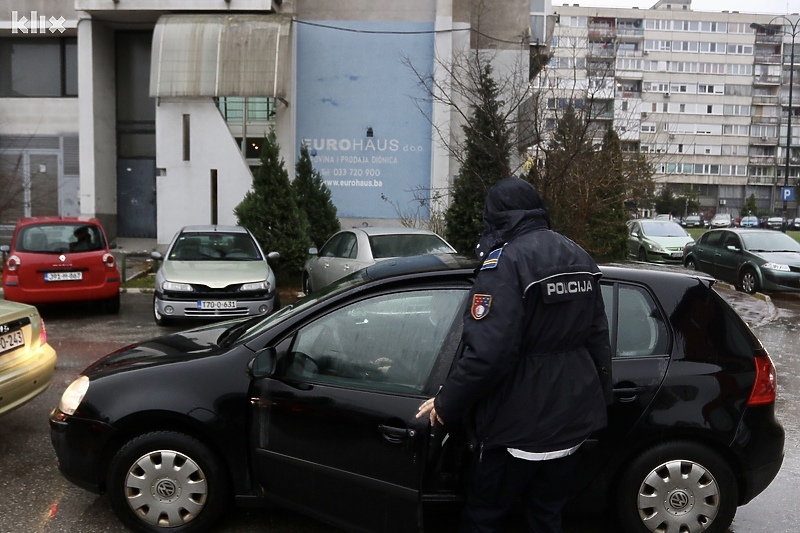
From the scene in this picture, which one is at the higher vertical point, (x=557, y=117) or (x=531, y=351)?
(x=557, y=117)

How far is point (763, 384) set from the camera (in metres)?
A: 3.87

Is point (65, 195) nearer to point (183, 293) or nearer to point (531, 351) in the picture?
point (183, 293)

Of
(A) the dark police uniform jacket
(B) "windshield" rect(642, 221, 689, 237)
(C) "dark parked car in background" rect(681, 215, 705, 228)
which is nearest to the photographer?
(A) the dark police uniform jacket

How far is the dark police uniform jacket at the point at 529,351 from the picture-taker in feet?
9.05

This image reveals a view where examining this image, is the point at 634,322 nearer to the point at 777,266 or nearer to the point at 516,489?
the point at 516,489

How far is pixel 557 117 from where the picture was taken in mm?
12461

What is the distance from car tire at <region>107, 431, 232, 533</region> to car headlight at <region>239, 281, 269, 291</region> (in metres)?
6.42

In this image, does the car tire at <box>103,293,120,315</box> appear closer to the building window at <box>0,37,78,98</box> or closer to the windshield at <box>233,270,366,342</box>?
the windshield at <box>233,270,366,342</box>

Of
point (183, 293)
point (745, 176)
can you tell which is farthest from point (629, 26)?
point (183, 293)

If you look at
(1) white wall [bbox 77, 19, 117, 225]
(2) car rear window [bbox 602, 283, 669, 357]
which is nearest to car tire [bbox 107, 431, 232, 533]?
(2) car rear window [bbox 602, 283, 669, 357]

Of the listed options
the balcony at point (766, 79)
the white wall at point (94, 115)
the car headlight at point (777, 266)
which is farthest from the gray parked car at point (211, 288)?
the balcony at point (766, 79)

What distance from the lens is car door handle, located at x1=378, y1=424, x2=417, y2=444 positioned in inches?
131

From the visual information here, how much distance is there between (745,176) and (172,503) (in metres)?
99.4

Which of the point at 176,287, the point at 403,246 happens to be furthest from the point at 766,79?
the point at 176,287
